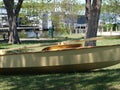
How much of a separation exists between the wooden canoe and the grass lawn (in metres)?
0.22

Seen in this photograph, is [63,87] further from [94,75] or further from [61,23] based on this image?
[61,23]

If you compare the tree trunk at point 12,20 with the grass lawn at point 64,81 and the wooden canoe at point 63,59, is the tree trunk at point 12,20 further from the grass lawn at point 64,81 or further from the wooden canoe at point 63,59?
the grass lawn at point 64,81

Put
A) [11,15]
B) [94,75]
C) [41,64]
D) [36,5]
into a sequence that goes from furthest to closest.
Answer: [36,5] → [11,15] → [41,64] → [94,75]

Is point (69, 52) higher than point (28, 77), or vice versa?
point (69, 52)

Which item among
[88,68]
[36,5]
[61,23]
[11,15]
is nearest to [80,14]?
→ [61,23]

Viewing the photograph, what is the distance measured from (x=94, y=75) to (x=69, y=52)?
36.4 inches

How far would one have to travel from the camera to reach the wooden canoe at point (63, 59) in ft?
34.2

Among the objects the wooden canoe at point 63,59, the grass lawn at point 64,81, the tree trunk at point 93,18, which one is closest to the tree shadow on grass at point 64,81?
the grass lawn at point 64,81

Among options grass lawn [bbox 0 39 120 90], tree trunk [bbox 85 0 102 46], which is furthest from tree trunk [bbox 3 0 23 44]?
grass lawn [bbox 0 39 120 90]

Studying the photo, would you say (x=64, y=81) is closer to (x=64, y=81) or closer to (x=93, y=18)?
(x=64, y=81)

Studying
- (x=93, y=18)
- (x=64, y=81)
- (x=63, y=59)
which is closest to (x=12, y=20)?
(x=93, y=18)

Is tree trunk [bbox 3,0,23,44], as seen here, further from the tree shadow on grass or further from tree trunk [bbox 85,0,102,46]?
the tree shadow on grass

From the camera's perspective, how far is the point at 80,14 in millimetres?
67750

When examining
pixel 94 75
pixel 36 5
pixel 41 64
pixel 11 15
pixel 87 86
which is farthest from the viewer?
pixel 36 5
